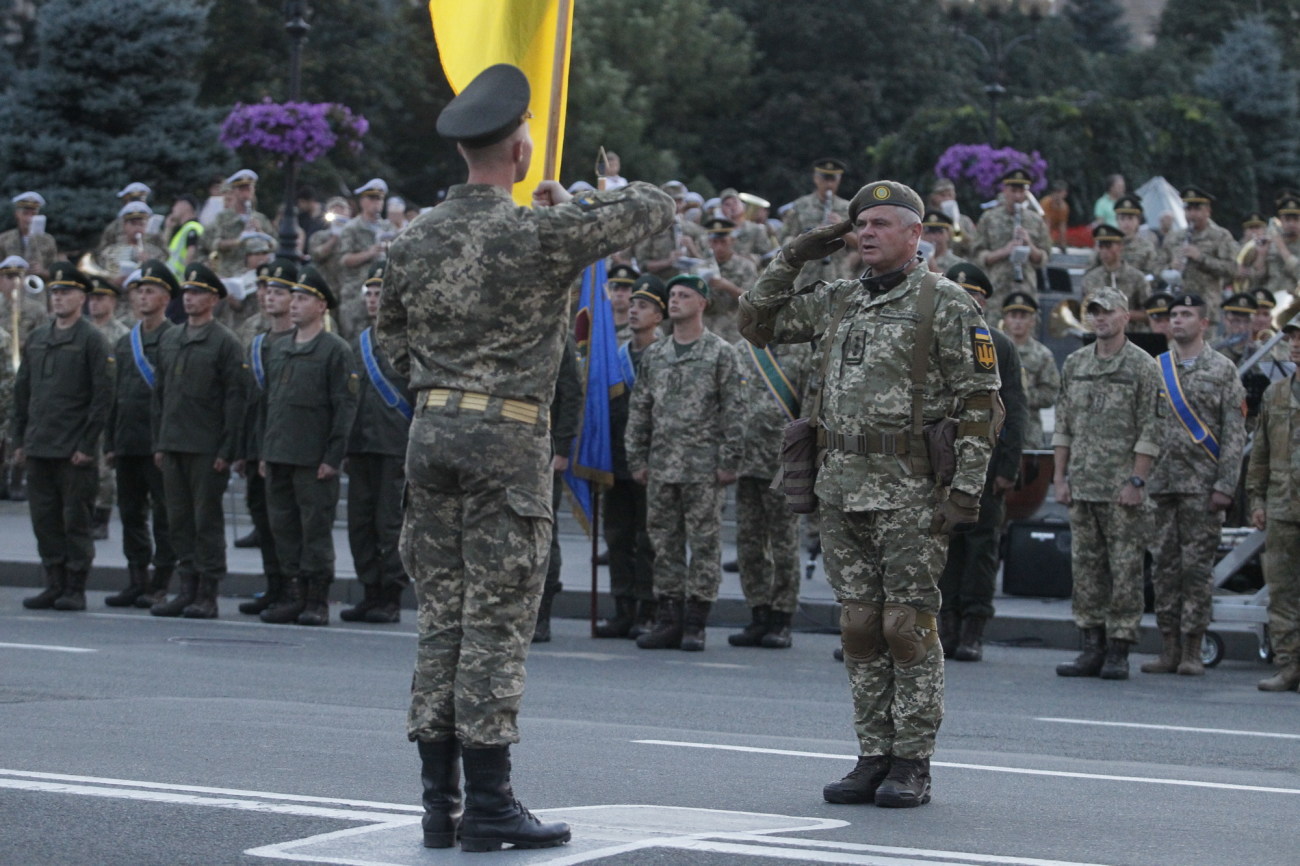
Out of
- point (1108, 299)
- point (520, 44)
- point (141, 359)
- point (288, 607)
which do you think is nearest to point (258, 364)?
point (141, 359)

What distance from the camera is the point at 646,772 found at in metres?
8.23

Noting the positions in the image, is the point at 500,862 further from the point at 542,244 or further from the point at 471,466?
the point at 542,244

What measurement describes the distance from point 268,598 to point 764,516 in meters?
4.03

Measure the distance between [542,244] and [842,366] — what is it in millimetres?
1877

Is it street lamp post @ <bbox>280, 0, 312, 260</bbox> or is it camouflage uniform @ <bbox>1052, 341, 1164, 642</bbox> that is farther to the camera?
street lamp post @ <bbox>280, 0, 312, 260</bbox>

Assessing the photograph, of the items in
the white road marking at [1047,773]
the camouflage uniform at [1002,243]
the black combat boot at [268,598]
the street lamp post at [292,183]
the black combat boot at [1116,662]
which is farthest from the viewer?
the street lamp post at [292,183]

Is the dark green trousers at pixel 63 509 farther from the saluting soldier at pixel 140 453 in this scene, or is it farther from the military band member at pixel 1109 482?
the military band member at pixel 1109 482

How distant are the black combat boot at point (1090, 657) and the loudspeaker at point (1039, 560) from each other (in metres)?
3.05

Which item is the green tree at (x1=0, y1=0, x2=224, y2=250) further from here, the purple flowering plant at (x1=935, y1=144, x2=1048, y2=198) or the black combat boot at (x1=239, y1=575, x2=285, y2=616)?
the black combat boot at (x1=239, y1=575, x2=285, y2=616)

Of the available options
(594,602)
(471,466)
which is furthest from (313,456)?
(471,466)

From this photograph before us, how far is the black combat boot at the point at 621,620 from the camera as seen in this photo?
590 inches

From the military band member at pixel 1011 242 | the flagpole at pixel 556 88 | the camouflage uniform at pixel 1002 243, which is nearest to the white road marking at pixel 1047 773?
the flagpole at pixel 556 88

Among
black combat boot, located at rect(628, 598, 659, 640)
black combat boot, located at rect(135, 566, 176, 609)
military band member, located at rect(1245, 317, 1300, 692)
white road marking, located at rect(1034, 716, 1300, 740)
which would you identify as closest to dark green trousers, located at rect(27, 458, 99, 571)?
black combat boot, located at rect(135, 566, 176, 609)

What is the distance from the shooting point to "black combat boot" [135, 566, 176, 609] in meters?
16.3
